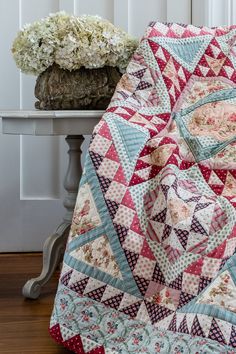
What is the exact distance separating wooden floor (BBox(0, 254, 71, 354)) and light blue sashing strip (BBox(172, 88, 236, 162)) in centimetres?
58

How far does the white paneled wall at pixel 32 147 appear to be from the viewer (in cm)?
254

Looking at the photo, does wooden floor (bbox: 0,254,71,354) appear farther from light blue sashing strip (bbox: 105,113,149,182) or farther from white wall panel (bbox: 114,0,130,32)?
white wall panel (bbox: 114,0,130,32)

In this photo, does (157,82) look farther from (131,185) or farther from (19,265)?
(19,265)

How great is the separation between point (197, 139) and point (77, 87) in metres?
0.46

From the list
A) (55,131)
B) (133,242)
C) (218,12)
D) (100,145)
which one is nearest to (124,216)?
(133,242)

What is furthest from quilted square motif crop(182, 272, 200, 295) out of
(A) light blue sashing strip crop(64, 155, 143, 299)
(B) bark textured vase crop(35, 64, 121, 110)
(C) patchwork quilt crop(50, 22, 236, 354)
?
(B) bark textured vase crop(35, 64, 121, 110)

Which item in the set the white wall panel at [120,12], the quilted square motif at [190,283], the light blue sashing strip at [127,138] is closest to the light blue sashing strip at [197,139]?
the light blue sashing strip at [127,138]

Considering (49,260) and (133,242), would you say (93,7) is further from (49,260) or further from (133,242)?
(133,242)

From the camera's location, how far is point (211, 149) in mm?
1677

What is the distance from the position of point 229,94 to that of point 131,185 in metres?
0.45

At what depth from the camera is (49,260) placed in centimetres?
208

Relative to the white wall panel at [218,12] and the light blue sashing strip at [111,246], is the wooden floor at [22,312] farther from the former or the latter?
the white wall panel at [218,12]

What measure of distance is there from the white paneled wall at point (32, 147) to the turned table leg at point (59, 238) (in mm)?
456

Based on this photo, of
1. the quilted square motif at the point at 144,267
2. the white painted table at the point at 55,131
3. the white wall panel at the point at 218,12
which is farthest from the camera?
the white wall panel at the point at 218,12
